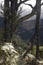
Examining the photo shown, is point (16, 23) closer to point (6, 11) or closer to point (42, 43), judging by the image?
point (6, 11)

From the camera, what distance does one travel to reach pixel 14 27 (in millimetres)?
11547

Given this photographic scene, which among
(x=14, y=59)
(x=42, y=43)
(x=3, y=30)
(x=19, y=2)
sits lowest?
(x=42, y=43)

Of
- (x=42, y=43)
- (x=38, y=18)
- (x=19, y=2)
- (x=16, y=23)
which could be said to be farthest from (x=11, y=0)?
(x=42, y=43)

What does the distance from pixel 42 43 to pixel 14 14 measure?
22.4ft

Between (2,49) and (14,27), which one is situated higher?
(2,49)

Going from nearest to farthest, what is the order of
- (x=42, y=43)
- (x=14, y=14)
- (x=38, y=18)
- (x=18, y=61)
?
1. (x=18, y=61)
2. (x=38, y=18)
3. (x=14, y=14)
4. (x=42, y=43)

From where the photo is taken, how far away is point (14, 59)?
14.6 feet

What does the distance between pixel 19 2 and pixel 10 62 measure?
759 cm

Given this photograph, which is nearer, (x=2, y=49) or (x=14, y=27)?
(x=2, y=49)

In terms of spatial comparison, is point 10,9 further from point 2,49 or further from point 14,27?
point 2,49

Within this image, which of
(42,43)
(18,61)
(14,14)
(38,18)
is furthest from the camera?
(42,43)

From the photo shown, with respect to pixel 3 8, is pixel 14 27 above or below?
below

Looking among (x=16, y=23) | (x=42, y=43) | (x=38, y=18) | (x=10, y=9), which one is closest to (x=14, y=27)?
(x=16, y=23)

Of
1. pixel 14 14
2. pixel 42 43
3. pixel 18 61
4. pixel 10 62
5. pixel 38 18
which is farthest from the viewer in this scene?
pixel 42 43
